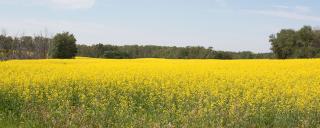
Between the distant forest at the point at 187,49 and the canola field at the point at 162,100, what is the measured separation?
108 feet

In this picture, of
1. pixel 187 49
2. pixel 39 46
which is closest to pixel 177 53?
pixel 187 49

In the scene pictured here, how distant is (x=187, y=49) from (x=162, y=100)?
6381 cm

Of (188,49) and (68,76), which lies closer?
(68,76)

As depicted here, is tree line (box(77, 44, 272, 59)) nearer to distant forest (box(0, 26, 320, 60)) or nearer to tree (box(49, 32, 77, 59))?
distant forest (box(0, 26, 320, 60))

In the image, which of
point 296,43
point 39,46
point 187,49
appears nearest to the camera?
point 296,43

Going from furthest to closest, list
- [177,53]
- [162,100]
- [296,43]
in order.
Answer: [177,53] → [296,43] → [162,100]

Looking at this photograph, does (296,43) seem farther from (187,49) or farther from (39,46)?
(39,46)

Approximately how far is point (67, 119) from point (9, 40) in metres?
59.8

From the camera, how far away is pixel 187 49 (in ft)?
251

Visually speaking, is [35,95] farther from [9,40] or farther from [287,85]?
[9,40]

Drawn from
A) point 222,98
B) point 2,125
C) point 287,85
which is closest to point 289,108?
point 222,98

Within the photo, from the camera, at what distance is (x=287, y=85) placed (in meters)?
14.7

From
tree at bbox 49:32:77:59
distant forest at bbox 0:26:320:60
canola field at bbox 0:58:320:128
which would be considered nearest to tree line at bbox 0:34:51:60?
distant forest at bbox 0:26:320:60

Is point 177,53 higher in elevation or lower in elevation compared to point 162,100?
higher
